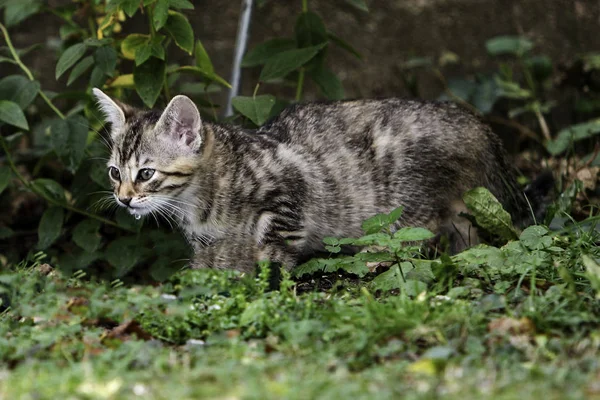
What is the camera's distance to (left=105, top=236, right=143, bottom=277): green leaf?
237 inches

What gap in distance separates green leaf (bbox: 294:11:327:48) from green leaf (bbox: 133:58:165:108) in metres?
1.04

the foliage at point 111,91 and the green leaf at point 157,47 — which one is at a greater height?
the green leaf at point 157,47

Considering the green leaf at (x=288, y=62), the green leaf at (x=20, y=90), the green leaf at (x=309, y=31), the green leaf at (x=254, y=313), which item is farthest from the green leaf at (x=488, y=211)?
the green leaf at (x=20, y=90)

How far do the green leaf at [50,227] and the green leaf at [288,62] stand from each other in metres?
1.76

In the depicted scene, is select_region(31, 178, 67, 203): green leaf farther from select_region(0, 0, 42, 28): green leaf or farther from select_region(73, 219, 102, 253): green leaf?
select_region(0, 0, 42, 28): green leaf

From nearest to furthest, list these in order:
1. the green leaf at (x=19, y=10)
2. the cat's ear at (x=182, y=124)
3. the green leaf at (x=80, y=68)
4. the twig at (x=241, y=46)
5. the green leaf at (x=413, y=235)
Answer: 1. the green leaf at (x=413, y=235)
2. the cat's ear at (x=182, y=124)
3. the green leaf at (x=80, y=68)
4. the green leaf at (x=19, y=10)
5. the twig at (x=241, y=46)

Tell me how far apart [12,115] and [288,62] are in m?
1.86

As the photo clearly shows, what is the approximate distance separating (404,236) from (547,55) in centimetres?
417

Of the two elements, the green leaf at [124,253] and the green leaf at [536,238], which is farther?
the green leaf at [124,253]

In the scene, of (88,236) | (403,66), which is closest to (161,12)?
A: (88,236)

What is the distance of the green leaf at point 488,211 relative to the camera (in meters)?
5.34

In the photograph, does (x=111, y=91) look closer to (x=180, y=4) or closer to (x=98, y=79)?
(x=98, y=79)

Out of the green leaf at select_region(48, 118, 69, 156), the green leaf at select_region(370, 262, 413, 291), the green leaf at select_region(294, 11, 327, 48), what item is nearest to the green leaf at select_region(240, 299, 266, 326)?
the green leaf at select_region(370, 262, 413, 291)

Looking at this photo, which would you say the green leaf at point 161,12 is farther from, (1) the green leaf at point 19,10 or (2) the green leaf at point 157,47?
(1) the green leaf at point 19,10
